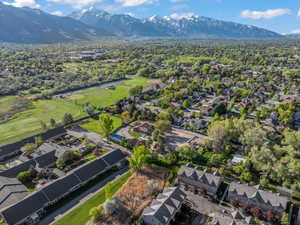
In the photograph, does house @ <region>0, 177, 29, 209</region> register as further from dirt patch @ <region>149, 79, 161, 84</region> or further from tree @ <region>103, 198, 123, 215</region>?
dirt patch @ <region>149, 79, 161, 84</region>

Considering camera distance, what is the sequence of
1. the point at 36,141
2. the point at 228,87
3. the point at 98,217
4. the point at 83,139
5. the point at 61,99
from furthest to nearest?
1. the point at 228,87
2. the point at 61,99
3. the point at 83,139
4. the point at 36,141
5. the point at 98,217

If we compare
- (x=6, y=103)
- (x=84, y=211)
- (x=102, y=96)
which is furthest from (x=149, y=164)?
(x=6, y=103)

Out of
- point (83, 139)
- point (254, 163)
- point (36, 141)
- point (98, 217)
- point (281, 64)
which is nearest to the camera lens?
point (98, 217)

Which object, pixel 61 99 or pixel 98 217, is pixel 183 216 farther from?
pixel 61 99

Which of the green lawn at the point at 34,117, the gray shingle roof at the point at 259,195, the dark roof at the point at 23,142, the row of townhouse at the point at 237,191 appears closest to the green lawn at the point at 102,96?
the green lawn at the point at 34,117

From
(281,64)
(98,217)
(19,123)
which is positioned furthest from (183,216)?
(281,64)

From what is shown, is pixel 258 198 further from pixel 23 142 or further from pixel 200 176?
pixel 23 142
